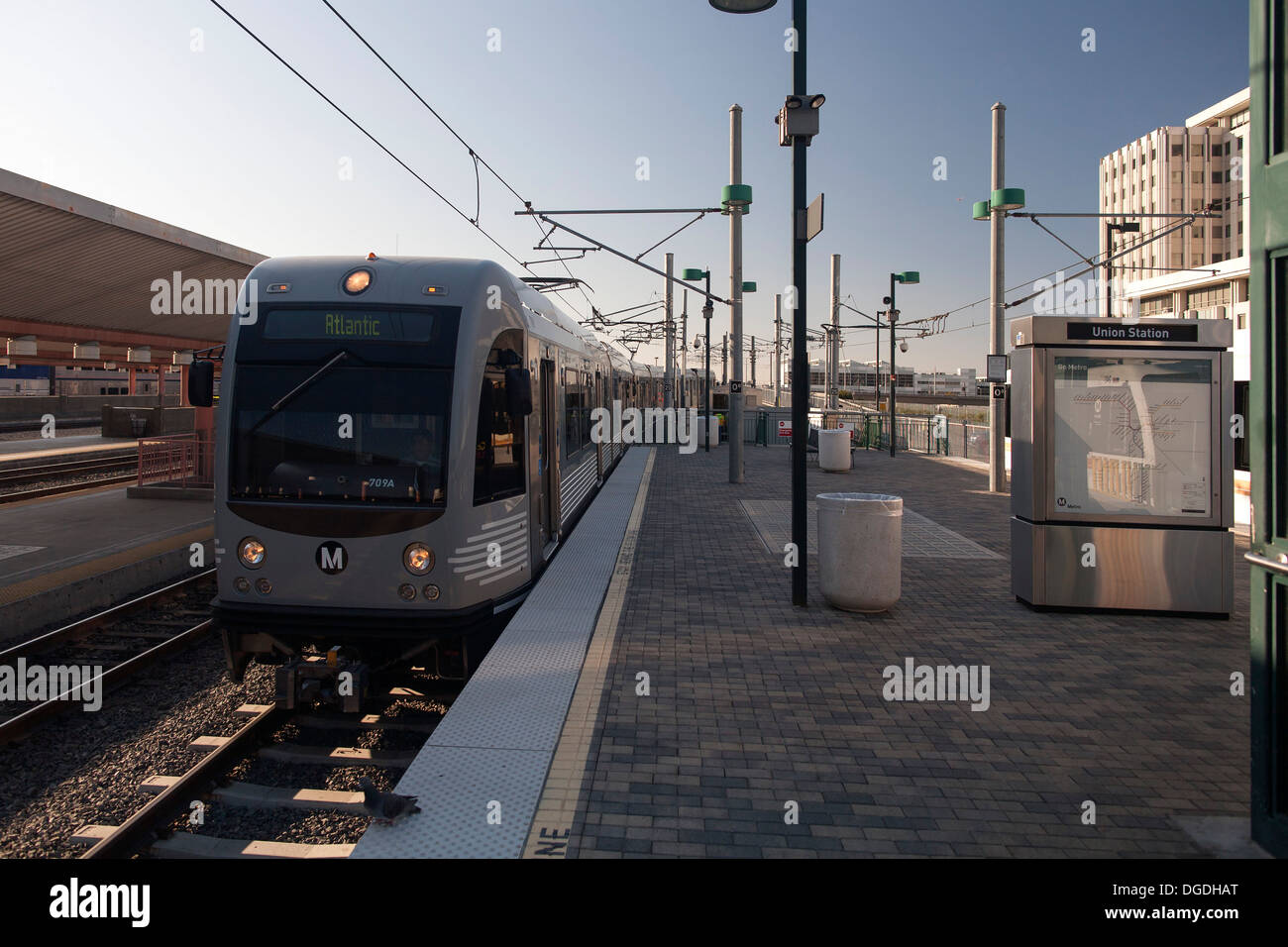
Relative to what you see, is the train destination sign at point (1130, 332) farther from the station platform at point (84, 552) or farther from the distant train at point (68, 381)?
the distant train at point (68, 381)

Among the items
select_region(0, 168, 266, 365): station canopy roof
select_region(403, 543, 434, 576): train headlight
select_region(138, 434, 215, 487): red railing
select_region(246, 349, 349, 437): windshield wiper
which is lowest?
select_region(403, 543, 434, 576): train headlight

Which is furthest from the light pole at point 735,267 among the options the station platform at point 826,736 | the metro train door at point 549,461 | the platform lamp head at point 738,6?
the station platform at point 826,736

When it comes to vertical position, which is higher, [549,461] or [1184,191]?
[1184,191]

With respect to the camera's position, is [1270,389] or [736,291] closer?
[1270,389]

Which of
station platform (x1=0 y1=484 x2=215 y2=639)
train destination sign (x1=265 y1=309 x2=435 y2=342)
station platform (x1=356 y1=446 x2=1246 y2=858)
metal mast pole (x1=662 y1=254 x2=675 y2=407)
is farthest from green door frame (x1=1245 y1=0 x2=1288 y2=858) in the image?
metal mast pole (x1=662 y1=254 x2=675 y2=407)

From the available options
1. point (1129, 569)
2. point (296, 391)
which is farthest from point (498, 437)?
point (1129, 569)

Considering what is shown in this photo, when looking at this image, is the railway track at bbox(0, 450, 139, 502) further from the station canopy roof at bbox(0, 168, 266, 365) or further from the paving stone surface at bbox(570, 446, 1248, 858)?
the paving stone surface at bbox(570, 446, 1248, 858)

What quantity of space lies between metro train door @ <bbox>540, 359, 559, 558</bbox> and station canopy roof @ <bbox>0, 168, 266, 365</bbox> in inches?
287

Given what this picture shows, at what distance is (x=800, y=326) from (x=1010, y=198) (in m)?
10.8

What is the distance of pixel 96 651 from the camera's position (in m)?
7.89

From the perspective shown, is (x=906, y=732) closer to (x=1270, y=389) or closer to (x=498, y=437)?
(x=1270, y=389)

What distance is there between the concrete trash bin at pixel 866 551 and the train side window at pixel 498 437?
9.32ft

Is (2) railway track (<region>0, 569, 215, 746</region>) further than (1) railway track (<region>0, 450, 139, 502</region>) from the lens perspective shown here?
No

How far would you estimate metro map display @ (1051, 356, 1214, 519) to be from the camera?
286 inches
